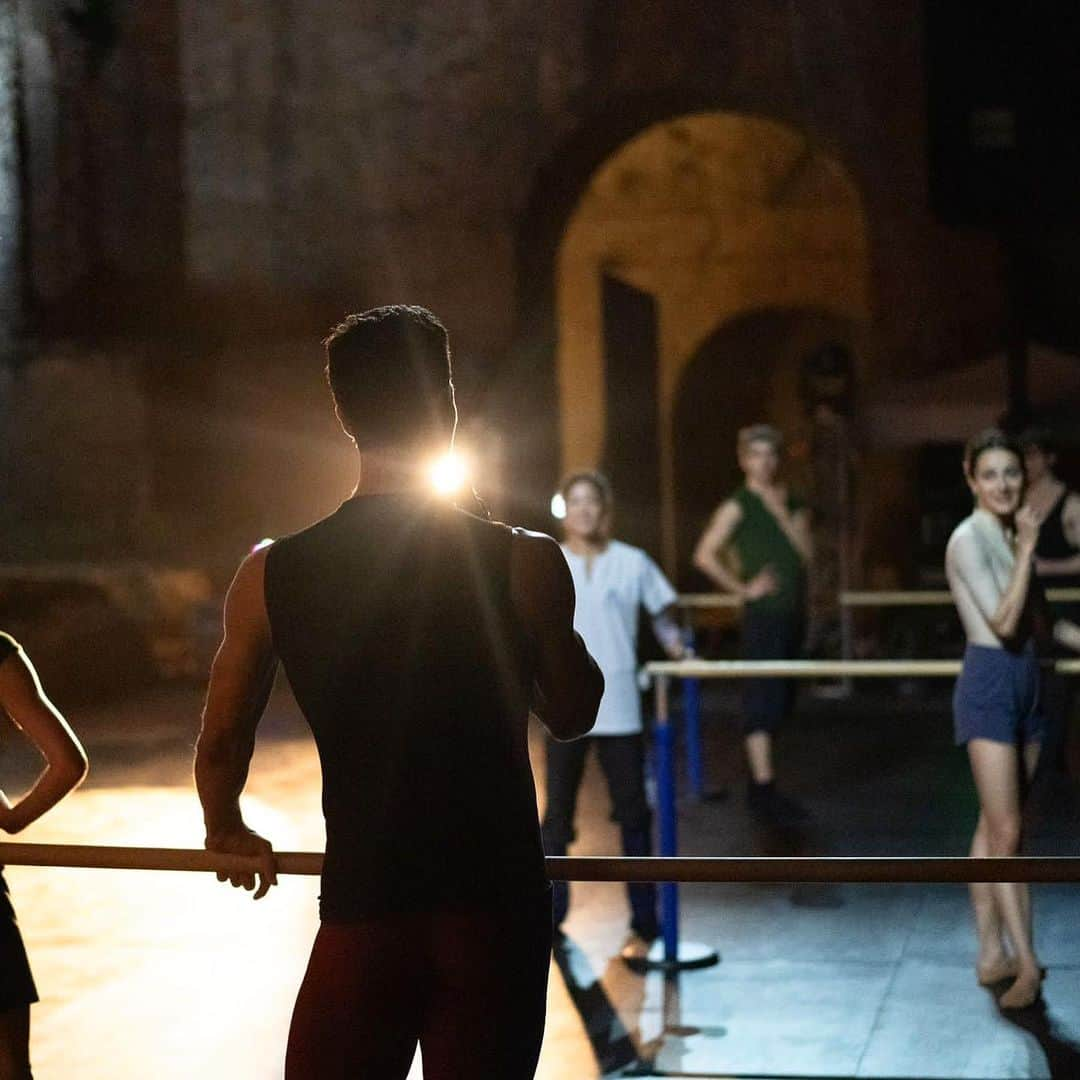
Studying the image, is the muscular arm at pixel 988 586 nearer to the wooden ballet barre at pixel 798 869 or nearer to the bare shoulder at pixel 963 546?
the bare shoulder at pixel 963 546

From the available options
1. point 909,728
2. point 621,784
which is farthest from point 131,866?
point 909,728

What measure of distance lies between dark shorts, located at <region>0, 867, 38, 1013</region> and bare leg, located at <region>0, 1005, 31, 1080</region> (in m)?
0.02

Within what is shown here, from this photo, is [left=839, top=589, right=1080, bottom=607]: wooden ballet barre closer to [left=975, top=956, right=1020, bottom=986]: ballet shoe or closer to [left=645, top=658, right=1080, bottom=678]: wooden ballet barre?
[left=645, top=658, right=1080, bottom=678]: wooden ballet barre

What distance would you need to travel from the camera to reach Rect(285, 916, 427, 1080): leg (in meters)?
2.28

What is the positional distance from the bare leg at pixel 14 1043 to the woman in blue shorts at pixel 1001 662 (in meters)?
2.88

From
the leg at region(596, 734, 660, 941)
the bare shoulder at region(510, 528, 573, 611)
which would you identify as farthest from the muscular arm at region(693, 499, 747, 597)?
the bare shoulder at region(510, 528, 573, 611)

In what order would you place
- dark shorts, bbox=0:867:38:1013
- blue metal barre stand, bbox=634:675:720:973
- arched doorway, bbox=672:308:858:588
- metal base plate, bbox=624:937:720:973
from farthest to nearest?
1. arched doorway, bbox=672:308:858:588
2. metal base plate, bbox=624:937:720:973
3. blue metal barre stand, bbox=634:675:720:973
4. dark shorts, bbox=0:867:38:1013

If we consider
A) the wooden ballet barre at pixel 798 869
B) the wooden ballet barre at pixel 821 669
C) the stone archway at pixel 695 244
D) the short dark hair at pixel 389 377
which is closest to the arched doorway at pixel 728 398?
the stone archway at pixel 695 244

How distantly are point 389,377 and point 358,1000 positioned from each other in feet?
2.41

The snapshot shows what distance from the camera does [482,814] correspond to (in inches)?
90.2

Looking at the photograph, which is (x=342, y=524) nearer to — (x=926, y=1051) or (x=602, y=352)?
(x=926, y=1051)

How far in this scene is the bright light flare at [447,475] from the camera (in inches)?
93.0

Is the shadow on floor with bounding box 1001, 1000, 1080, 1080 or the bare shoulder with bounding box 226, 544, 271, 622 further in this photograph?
the shadow on floor with bounding box 1001, 1000, 1080, 1080

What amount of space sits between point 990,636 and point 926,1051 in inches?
44.4
